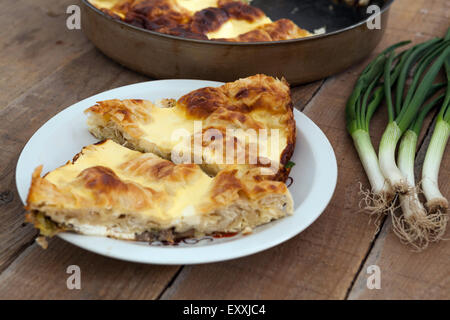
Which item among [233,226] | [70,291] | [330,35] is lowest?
[70,291]

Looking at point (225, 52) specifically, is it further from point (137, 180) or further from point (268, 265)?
point (268, 265)

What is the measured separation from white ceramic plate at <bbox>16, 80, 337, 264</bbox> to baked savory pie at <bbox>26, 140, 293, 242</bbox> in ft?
0.14

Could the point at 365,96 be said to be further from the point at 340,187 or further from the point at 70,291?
the point at 70,291

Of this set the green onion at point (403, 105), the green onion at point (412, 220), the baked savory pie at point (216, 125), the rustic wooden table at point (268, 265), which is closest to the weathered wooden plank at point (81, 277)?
the rustic wooden table at point (268, 265)

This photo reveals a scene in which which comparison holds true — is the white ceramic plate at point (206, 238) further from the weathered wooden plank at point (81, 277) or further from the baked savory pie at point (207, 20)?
the baked savory pie at point (207, 20)

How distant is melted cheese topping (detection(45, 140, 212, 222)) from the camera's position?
160 cm

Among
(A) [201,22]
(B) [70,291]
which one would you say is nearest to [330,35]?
(A) [201,22]

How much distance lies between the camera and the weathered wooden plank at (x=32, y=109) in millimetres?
1788

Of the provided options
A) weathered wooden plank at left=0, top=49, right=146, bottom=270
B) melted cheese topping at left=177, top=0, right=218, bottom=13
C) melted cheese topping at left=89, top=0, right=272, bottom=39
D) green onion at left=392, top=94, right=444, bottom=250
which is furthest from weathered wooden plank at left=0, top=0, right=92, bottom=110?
green onion at left=392, top=94, right=444, bottom=250

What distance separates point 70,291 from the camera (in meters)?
1.58

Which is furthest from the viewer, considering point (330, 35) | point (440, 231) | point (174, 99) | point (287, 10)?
point (287, 10)

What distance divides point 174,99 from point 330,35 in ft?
2.57

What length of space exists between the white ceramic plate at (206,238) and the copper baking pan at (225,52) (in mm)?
139

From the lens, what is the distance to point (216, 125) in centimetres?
202
